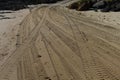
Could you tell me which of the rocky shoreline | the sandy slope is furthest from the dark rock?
the sandy slope

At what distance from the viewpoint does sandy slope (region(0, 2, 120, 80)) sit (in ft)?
26.6

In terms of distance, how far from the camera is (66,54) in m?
10.1

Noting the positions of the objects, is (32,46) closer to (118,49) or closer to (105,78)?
(118,49)

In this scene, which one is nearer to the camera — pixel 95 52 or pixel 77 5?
pixel 95 52

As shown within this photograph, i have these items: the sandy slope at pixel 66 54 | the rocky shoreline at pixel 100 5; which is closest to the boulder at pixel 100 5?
the rocky shoreline at pixel 100 5

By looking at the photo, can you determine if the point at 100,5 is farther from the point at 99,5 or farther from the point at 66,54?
the point at 66,54

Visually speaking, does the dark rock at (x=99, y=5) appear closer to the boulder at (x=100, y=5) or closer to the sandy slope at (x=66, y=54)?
the boulder at (x=100, y=5)

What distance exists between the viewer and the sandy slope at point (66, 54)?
Result: 811cm

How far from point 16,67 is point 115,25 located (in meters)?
6.89

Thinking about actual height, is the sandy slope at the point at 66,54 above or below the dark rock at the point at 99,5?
above

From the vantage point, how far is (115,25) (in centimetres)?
1447

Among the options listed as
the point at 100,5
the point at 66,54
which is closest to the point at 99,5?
the point at 100,5

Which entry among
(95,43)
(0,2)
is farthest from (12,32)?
(0,2)

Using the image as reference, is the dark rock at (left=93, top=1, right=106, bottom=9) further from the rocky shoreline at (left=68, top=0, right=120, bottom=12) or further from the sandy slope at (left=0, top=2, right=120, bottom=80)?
the sandy slope at (left=0, top=2, right=120, bottom=80)
